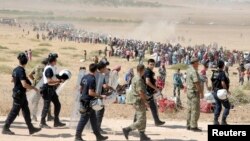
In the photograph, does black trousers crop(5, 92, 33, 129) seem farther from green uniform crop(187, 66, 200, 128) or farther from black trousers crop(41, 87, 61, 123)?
green uniform crop(187, 66, 200, 128)

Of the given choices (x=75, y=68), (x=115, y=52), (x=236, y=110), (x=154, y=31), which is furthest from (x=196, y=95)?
(x=154, y=31)

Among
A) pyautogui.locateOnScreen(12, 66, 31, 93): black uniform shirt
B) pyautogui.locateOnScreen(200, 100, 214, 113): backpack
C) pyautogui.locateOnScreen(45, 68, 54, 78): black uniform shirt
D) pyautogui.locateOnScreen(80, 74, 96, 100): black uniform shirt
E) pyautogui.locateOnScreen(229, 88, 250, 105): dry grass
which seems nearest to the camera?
pyautogui.locateOnScreen(80, 74, 96, 100): black uniform shirt

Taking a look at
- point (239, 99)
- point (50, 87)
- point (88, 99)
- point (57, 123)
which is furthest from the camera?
point (239, 99)

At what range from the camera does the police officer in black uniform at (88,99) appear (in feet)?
30.2

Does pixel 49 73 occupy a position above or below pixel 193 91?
above

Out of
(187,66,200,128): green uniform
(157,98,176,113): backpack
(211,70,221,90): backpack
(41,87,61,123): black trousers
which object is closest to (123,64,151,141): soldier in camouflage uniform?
(187,66,200,128): green uniform

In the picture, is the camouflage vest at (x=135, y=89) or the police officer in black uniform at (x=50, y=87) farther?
the police officer in black uniform at (x=50, y=87)

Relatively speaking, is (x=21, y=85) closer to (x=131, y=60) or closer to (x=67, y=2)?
(x=131, y=60)

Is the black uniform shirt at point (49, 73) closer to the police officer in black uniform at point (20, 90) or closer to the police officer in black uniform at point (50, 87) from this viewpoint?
the police officer in black uniform at point (50, 87)

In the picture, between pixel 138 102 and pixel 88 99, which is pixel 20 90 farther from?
pixel 138 102

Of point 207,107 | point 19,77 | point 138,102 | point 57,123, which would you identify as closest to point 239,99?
point 207,107

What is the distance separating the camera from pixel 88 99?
9.38m

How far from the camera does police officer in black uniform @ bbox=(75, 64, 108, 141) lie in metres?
9.21

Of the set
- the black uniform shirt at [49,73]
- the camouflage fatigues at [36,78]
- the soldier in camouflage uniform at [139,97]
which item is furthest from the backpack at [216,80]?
the camouflage fatigues at [36,78]
